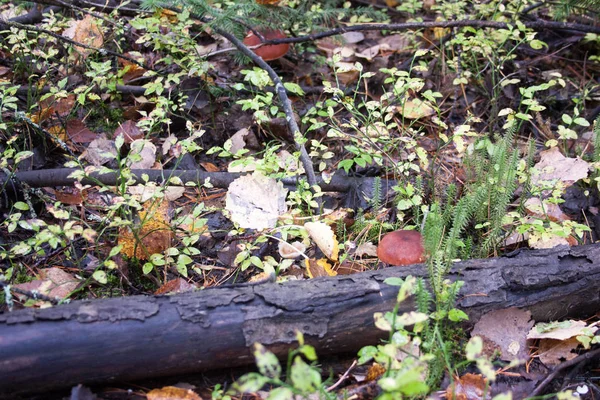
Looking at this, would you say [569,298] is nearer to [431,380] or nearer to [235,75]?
[431,380]

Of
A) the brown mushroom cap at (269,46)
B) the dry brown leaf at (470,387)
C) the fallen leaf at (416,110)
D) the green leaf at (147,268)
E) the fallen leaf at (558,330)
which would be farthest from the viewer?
the brown mushroom cap at (269,46)

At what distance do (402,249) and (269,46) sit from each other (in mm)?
1938

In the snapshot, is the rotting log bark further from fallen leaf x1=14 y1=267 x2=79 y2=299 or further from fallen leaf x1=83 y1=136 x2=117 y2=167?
fallen leaf x1=83 y1=136 x2=117 y2=167

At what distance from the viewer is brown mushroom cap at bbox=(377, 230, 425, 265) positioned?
7.51ft

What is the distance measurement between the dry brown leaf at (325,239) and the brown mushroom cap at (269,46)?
163 cm

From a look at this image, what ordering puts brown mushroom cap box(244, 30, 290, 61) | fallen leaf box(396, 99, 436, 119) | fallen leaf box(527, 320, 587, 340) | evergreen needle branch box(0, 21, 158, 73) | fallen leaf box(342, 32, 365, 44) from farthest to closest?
1. fallen leaf box(342, 32, 365, 44)
2. brown mushroom cap box(244, 30, 290, 61)
3. fallen leaf box(396, 99, 436, 119)
4. evergreen needle branch box(0, 21, 158, 73)
5. fallen leaf box(527, 320, 587, 340)

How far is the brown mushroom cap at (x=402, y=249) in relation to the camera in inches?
90.1

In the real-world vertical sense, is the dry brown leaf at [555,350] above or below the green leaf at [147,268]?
below

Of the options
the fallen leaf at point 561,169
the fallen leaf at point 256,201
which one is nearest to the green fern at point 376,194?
the fallen leaf at point 256,201

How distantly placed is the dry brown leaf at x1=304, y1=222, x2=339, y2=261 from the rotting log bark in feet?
1.08

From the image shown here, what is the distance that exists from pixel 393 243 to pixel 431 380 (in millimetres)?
655

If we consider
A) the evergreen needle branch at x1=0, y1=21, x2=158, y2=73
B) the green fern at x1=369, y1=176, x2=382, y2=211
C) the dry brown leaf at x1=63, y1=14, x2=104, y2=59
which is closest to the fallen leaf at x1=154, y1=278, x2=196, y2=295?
the green fern at x1=369, y1=176, x2=382, y2=211

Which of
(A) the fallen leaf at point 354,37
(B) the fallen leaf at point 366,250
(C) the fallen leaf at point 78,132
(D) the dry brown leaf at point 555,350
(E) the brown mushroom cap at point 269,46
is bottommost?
(D) the dry brown leaf at point 555,350

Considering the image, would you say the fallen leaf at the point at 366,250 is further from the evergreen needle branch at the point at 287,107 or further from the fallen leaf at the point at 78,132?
the fallen leaf at the point at 78,132
